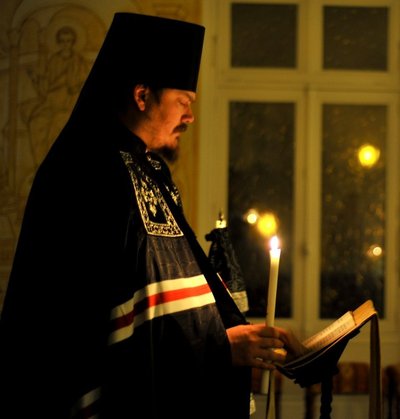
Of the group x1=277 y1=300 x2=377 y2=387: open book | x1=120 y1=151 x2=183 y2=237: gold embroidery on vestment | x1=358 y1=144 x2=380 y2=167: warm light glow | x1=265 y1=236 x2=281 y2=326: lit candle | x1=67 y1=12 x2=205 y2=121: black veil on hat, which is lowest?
x1=277 y1=300 x2=377 y2=387: open book

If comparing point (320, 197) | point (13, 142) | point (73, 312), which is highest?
point (13, 142)

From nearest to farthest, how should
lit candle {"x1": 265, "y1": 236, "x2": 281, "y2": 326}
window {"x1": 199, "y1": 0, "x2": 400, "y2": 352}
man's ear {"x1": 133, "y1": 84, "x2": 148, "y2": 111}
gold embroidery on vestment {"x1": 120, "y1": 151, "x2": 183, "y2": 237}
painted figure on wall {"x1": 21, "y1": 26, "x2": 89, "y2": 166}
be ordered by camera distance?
lit candle {"x1": 265, "y1": 236, "x2": 281, "y2": 326} → gold embroidery on vestment {"x1": 120, "y1": 151, "x2": 183, "y2": 237} → man's ear {"x1": 133, "y1": 84, "x2": 148, "y2": 111} → painted figure on wall {"x1": 21, "y1": 26, "x2": 89, "y2": 166} → window {"x1": 199, "y1": 0, "x2": 400, "y2": 352}

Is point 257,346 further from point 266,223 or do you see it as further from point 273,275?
point 266,223

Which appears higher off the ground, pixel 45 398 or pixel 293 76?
pixel 293 76

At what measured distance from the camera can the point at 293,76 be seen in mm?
3797

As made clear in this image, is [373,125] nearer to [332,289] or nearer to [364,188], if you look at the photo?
[364,188]

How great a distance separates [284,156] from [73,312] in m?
2.55

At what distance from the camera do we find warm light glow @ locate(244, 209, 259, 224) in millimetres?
3805

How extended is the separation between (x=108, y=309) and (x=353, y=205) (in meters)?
2.62

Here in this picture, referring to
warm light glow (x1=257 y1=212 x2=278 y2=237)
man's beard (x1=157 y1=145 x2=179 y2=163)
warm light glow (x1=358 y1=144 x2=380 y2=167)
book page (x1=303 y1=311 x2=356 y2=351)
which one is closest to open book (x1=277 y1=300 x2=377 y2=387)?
book page (x1=303 y1=311 x2=356 y2=351)

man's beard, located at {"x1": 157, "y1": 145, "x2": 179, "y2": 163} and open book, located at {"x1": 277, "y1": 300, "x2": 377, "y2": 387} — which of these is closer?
open book, located at {"x1": 277, "y1": 300, "x2": 377, "y2": 387}

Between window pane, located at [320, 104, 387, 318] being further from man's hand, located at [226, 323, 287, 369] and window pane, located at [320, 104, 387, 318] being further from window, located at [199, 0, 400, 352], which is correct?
man's hand, located at [226, 323, 287, 369]

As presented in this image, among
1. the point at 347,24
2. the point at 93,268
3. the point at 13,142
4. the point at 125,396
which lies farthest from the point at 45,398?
the point at 347,24

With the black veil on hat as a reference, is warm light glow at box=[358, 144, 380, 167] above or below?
above
